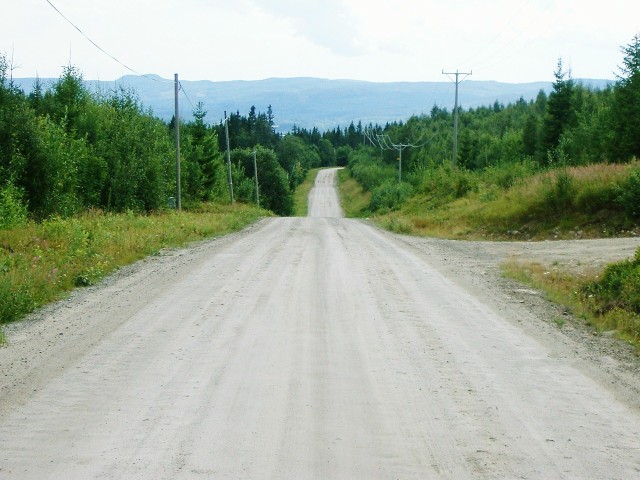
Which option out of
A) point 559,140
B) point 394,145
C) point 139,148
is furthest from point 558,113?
point 139,148

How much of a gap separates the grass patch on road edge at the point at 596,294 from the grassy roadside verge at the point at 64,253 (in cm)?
826

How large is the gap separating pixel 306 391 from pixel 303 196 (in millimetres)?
112416

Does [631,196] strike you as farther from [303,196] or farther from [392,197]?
[303,196]

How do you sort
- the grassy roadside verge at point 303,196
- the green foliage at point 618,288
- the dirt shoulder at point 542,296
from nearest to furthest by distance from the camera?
the dirt shoulder at point 542,296
the green foliage at point 618,288
the grassy roadside verge at point 303,196

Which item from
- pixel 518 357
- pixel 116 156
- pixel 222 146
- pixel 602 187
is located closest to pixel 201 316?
pixel 518 357

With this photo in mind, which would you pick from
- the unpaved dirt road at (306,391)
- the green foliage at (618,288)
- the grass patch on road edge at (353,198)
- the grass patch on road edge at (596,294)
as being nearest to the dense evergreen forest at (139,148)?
the grass patch on road edge at (353,198)

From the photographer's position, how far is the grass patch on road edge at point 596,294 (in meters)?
9.91

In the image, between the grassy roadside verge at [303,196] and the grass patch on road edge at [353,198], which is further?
the grassy roadside verge at [303,196]

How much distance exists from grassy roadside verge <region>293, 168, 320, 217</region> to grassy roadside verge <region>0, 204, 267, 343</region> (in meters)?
63.7

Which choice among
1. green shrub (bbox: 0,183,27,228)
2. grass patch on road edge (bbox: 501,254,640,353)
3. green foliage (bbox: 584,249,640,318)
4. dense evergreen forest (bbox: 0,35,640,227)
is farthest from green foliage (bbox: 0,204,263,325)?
green foliage (bbox: 584,249,640,318)

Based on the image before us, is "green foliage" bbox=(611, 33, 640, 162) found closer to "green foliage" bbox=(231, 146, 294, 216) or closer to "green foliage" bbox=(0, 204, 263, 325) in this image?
"green foliage" bbox=(0, 204, 263, 325)

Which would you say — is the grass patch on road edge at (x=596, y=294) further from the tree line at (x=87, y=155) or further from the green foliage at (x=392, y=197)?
the green foliage at (x=392, y=197)

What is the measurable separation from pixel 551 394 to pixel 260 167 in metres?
89.5

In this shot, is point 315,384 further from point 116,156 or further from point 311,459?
point 116,156
